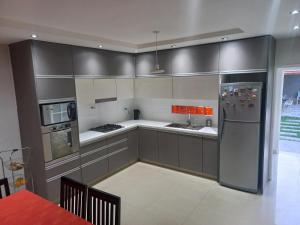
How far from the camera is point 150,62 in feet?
14.8

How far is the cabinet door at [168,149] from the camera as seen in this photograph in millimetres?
4246

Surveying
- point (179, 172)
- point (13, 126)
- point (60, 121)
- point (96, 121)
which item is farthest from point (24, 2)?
point (179, 172)

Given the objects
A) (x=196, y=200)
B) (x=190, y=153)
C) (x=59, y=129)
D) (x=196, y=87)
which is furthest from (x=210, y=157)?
(x=59, y=129)

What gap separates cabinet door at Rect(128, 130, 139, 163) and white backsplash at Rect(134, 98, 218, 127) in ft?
2.39

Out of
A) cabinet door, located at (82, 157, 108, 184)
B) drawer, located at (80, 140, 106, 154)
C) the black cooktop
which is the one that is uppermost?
the black cooktop

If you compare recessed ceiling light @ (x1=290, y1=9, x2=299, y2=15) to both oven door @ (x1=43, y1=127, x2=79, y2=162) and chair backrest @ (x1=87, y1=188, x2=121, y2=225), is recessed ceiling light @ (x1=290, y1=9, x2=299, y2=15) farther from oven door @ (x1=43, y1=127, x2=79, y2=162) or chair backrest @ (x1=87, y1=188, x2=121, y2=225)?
oven door @ (x1=43, y1=127, x2=79, y2=162)

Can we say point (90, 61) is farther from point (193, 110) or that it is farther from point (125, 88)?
point (193, 110)

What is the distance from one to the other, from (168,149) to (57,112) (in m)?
2.28

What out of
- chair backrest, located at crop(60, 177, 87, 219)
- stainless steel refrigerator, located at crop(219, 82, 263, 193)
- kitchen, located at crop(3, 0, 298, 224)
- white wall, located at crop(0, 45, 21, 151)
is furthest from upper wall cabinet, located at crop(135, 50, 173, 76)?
chair backrest, located at crop(60, 177, 87, 219)

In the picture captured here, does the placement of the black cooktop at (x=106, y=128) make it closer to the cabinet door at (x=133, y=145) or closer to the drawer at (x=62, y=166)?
the cabinet door at (x=133, y=145)

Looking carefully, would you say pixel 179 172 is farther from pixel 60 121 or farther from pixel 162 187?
pixel 60 121

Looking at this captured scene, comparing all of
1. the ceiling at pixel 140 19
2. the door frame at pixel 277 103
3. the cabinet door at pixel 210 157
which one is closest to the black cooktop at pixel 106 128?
the ceiling at pixel 140 19

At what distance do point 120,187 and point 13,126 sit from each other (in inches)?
80.2

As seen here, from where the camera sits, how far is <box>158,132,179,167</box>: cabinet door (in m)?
4.25
